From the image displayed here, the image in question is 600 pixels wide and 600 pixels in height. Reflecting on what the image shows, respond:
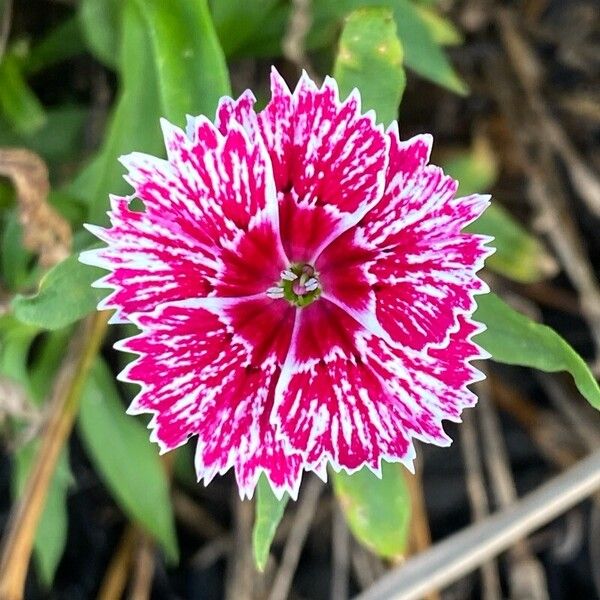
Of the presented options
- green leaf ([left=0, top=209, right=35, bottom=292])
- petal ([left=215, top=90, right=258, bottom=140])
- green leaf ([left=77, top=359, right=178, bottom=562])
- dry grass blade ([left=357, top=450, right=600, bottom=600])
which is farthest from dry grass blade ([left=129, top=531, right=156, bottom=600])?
petal ([left=215, top=90, right=258, bottom=140])

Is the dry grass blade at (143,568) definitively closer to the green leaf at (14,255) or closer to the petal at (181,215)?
the green leaf at (14,255)

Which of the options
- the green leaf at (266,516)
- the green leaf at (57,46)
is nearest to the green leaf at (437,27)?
the green leaf at (57,46)

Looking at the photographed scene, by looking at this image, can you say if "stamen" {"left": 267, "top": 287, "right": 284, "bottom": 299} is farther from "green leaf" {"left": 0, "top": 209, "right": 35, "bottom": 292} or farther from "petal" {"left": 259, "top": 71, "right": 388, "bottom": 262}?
"green leaf" {"left": 0, "top": 209, "right": 35, "bottom": 292}

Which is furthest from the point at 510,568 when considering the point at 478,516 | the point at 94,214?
the point at 94,214

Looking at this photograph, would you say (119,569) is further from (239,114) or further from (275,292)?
(239,114)

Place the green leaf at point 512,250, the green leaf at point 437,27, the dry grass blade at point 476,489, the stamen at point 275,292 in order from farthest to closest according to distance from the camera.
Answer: the dry grass blade at point 476,489, the green leaf at point 512,250, the green leaf at point 437,27, the stamen at point 275,292
